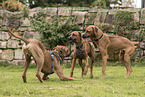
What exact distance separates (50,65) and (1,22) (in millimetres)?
7096

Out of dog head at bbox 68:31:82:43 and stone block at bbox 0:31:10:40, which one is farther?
stone block at bbox 0:31:10:40

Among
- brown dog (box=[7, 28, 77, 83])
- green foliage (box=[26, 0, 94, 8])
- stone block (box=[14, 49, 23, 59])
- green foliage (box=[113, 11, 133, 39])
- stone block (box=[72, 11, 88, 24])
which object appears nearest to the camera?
brown dog (box=[7, 28, 77, 83])

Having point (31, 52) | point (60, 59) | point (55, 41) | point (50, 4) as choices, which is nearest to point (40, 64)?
point (31, 52)

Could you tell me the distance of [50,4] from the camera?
667 inches

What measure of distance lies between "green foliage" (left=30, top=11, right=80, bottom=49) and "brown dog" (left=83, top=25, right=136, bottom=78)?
4329 mm

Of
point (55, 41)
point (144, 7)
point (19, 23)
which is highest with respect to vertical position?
point (144, 7)

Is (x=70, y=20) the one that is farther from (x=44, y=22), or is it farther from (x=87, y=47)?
(x=87, y=47)

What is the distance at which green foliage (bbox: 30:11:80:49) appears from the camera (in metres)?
11.4

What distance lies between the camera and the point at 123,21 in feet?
37.9

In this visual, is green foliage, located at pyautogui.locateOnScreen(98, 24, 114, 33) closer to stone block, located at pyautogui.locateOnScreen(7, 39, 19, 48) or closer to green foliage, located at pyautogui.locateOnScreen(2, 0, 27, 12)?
stone block, located at pyautogui.locateOnScreen(7, 39, 19, 48)

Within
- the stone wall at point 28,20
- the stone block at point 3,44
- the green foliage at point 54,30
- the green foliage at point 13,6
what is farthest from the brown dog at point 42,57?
the green foliage at point 13,6

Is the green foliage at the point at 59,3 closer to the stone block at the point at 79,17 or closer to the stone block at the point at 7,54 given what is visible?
the stone block at the point at 79,17

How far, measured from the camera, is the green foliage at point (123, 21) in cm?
1149

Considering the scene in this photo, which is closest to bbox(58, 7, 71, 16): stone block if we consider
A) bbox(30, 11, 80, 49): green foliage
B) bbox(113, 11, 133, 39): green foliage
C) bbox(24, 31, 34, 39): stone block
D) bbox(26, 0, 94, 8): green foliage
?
bbox(30, 11, 80, 49): green foliage
